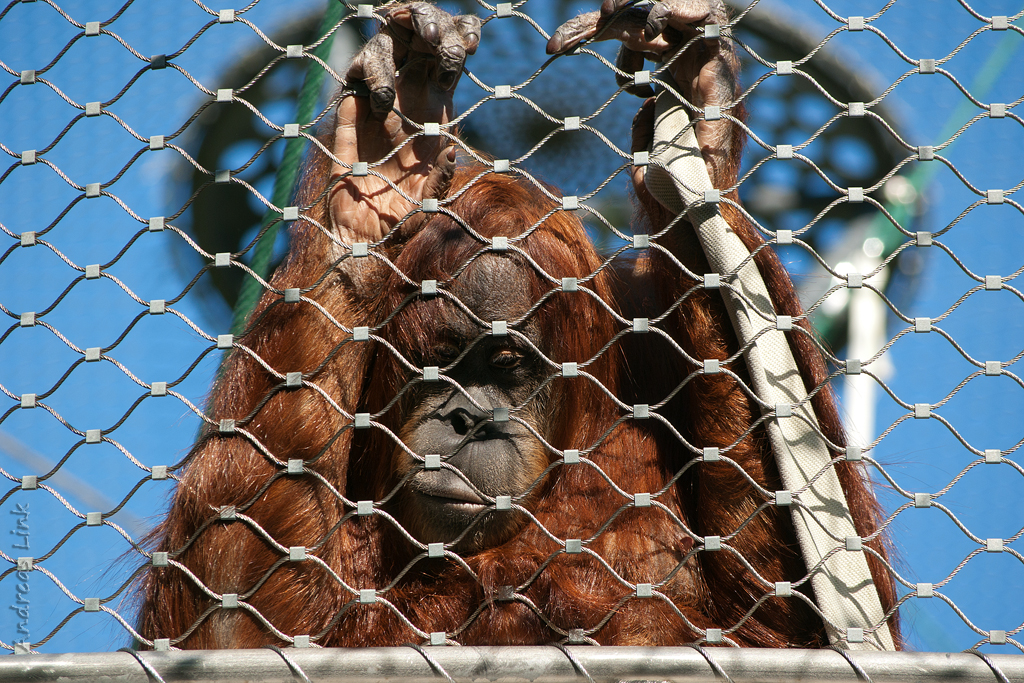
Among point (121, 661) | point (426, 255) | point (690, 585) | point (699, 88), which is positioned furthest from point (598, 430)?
point (121, 661)

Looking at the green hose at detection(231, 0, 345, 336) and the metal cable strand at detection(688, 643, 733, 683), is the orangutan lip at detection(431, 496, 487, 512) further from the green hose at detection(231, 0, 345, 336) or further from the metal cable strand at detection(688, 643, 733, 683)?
the green hose at detection(231, 0, 345, 336)

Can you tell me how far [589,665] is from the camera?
112 centimetres

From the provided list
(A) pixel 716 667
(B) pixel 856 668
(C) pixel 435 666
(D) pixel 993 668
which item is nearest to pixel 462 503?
(C) pixel 435 666

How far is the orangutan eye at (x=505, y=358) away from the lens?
1.59 m

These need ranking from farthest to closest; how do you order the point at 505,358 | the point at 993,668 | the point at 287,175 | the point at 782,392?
the point at 287,175 < the point at 505,358 < the point at 782,392 < the point at 993,668

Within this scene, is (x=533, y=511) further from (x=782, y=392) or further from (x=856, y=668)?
(x=856, y=668)

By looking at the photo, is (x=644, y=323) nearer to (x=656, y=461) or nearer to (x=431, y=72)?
(x=656, y=461)

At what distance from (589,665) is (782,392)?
0.59 m

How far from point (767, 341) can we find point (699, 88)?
0.45 meters

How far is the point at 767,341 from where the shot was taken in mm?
1503

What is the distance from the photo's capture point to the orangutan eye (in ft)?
5.22

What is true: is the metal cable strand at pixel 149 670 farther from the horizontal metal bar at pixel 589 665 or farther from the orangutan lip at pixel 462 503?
the orangutan lip at pixel 462 503

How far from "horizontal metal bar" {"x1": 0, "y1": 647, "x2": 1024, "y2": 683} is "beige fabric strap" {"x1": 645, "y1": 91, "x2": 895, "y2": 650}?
10.9 inches

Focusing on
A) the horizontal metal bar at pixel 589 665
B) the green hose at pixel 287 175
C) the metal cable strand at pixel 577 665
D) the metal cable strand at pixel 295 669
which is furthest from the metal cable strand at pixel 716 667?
the green hose at pixel 287 175
